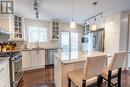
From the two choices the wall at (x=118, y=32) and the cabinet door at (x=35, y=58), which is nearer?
the wall at (x=118, y=32)

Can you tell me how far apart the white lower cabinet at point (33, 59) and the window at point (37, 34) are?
39.5 inches

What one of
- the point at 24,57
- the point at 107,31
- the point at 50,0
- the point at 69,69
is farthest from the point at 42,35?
the point at 69,69

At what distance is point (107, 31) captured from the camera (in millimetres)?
4496

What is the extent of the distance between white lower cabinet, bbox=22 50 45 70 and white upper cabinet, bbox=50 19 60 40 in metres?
1.13

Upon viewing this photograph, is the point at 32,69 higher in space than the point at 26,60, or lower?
lower

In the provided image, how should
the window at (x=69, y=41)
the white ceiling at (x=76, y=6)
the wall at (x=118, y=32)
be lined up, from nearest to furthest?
the white ceiling at (x=76, y=6)
the wall at (x=118, y=32)
the window at (x=69, y=41)

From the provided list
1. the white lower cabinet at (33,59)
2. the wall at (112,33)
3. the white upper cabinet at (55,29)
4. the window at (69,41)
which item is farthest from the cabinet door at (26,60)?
the wall at (112,33)

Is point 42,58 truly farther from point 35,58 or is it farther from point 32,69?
point 32,69

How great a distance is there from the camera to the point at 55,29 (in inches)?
217

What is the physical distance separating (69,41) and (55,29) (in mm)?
1364

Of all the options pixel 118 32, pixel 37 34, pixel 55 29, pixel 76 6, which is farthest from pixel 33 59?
pixel 118 32

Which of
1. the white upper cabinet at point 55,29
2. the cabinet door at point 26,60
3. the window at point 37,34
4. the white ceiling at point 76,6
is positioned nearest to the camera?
the white ceiling at point 76,6

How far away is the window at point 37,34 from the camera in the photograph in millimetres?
5312

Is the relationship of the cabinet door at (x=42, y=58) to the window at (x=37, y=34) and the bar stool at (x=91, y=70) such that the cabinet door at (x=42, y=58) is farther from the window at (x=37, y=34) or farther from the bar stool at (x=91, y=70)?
the bar stool at (x=91, y=70)
